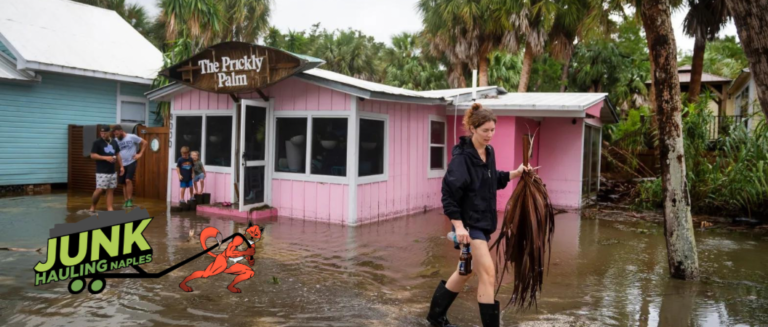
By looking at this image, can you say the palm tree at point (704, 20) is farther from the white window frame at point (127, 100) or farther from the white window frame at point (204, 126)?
the white window frame at point (127, 100)

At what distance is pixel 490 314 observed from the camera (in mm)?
3963

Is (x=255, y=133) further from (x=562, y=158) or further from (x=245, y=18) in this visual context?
(x=245, y=18)

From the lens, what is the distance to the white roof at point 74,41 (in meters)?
13.6

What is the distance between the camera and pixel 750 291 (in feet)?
18.7

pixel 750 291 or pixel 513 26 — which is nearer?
pixel 750 291

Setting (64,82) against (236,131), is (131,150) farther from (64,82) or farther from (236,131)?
(64,82)

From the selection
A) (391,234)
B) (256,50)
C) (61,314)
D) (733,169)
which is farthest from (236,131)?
(733,169)

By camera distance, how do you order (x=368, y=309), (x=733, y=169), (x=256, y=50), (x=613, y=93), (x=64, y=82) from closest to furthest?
(x=368, y=309), (x=256, y=50), (x=733, y=169), (x=64, y=82), (x=613, y=93)

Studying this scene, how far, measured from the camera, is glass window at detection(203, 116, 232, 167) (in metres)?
10.7

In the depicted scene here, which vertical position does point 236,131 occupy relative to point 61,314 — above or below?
above

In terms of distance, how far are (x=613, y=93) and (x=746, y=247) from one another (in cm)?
2072

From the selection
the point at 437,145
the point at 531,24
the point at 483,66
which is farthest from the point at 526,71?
the point at 437,145

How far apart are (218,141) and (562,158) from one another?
23.9 feet

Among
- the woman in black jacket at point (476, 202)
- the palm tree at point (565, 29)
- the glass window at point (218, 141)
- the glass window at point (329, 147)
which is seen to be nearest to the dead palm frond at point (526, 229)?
the woman in black jacket at point (476, 202)
